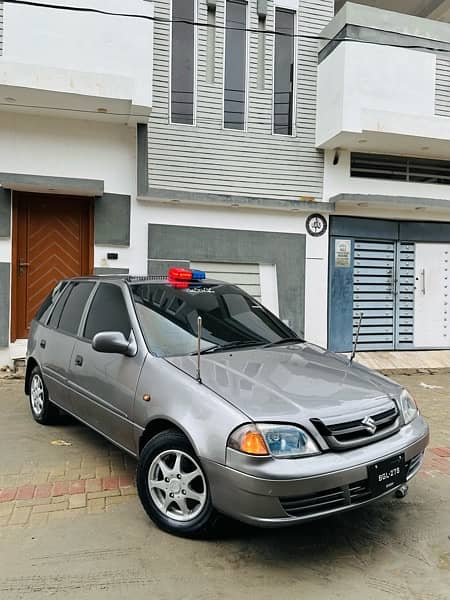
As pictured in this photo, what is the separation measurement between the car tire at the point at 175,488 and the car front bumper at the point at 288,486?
19cm

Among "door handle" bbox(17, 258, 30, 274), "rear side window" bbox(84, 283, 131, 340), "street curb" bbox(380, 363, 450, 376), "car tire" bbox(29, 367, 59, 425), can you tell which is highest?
"door handle" bbox(17, 258, 30, 274)

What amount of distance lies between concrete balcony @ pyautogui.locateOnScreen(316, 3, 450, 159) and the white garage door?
2649mm

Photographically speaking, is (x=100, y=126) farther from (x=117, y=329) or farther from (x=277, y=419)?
(x=277, y=419)

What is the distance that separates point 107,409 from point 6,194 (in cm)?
554

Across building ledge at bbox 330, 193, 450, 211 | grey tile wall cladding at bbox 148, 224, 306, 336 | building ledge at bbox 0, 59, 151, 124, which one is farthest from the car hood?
building ledge at bbox 330, 193, 450, 211

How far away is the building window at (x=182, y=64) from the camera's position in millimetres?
8609

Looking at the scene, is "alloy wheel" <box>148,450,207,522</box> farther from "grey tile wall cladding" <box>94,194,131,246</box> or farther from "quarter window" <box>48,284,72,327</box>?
"grey tile wall cladding" <box>94,194,131,246</box>

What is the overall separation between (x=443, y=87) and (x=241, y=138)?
391 centimetres

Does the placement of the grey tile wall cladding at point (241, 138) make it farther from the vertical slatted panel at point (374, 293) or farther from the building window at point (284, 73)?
the vertical slatted panel at point (374, 293)

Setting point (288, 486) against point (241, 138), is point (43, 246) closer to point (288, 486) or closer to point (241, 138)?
point (241, 138)

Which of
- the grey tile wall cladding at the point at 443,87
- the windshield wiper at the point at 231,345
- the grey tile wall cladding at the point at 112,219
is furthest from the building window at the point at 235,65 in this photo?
the windshield wiper at the point at 231,345

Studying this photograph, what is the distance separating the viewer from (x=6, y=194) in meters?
7.95

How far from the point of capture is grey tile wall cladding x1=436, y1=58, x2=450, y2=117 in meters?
9.12

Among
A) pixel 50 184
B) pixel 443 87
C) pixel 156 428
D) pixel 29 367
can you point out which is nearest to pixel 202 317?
pixel 156 428
